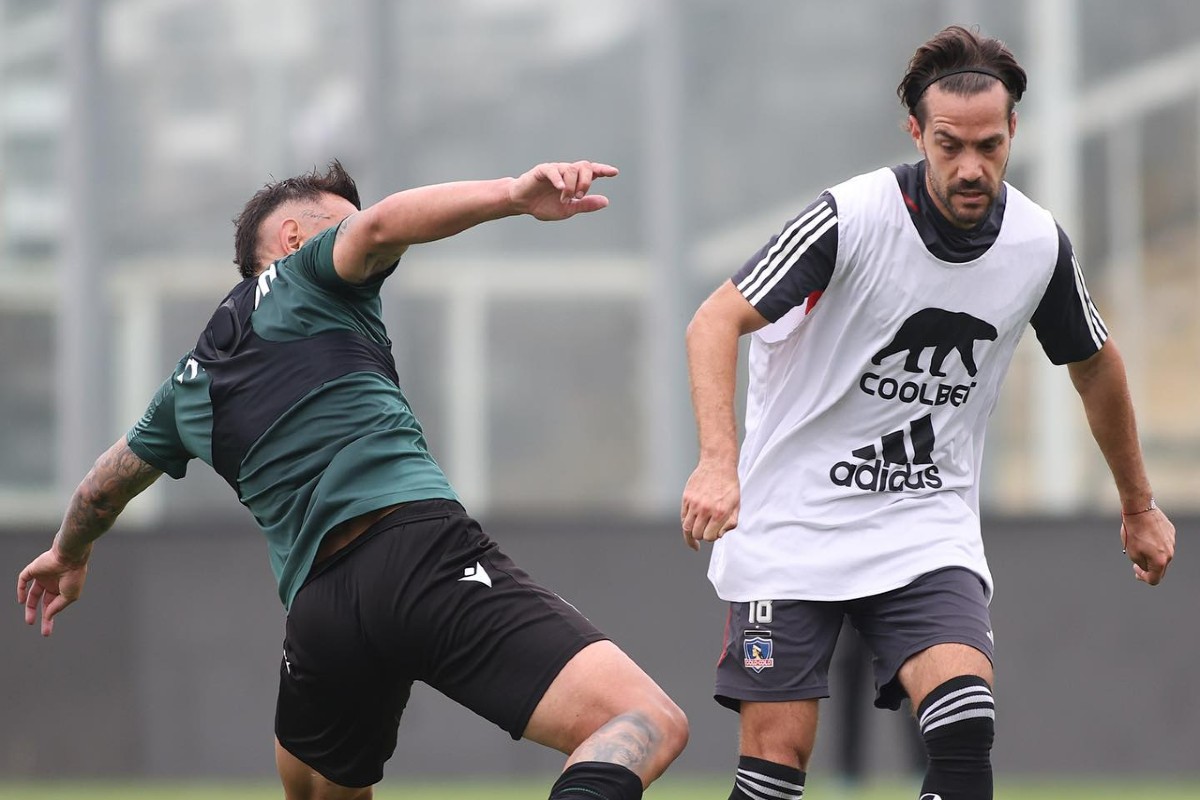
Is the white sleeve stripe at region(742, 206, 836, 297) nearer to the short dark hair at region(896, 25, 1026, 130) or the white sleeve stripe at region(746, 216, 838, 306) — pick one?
the white sleeve stripe at region(746, 216, 838, 306)

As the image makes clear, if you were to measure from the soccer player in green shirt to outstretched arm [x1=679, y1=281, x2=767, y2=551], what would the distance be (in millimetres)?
385

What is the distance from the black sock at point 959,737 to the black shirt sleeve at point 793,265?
99cm

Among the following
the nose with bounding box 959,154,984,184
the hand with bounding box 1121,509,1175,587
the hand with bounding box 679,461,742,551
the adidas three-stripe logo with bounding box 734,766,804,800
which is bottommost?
the adidas three-stripe logo with bounding box 734,766,804,800

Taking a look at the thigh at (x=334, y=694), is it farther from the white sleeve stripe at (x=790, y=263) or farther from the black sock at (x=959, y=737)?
the black sock at (x=959, y=737)

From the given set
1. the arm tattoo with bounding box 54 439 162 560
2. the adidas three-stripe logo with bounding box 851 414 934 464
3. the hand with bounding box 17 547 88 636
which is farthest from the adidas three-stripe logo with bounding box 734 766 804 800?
the hand with bounding box 17 547 88 636

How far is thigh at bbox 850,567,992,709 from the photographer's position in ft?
14.7

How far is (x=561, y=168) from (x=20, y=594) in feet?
6.88

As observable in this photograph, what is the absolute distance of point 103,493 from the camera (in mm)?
4914

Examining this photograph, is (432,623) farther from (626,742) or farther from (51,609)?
(51,609)

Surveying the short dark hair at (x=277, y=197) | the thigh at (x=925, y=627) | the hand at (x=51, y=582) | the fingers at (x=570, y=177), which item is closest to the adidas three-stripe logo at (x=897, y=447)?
the thigh at (x=925, y=627)

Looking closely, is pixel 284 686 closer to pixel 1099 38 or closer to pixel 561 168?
pixel 561 168

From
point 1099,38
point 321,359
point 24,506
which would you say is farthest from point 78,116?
point 321,359

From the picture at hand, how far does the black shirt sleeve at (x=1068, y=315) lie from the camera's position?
4707mm

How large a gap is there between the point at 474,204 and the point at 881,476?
1357mm
